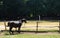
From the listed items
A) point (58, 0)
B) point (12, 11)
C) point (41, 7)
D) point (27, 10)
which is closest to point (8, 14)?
point (12, 11)

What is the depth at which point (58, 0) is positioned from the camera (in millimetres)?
51500

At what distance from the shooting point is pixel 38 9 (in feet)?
167

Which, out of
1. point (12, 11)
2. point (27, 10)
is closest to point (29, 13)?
point (27, 10)

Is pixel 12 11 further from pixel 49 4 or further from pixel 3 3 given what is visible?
pixel 49 4

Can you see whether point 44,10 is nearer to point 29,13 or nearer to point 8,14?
point 29,13

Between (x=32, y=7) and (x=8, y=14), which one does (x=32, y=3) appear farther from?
(x=8, y=14)

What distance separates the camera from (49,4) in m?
50.7

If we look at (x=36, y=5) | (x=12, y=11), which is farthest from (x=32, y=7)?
(x=12, y=11)

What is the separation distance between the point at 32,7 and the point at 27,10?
1529mm

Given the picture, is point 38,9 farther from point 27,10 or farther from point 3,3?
point 3,3

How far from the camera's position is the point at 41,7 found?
50.8 metres

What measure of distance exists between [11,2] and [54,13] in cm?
1028

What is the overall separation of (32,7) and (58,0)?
20.9 feet

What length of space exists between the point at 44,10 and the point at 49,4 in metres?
1.84
